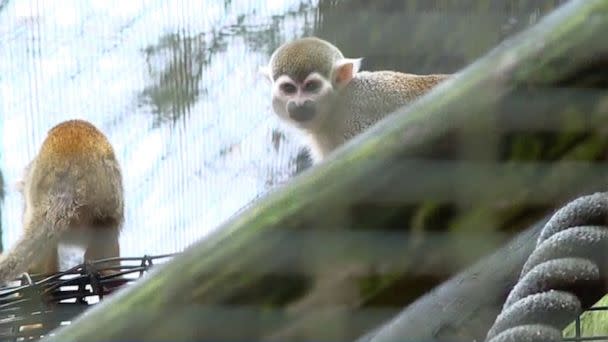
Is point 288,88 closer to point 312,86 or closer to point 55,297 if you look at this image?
point 312,86

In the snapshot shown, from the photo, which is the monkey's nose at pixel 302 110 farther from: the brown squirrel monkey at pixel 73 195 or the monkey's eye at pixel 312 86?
the brown squirrel monkey at pixel 73 195

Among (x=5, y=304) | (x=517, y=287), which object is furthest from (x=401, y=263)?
(x=5, y=304)

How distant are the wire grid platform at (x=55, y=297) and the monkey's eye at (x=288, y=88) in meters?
0.63

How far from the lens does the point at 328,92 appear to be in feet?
6.38

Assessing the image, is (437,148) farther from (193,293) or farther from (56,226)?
(56,226)

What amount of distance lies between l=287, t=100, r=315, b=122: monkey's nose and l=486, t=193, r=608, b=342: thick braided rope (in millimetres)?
1374

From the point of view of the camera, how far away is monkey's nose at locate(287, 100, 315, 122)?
189cm

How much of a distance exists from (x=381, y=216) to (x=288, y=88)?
158 cm

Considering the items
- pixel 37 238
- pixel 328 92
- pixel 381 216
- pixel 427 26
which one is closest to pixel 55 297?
pixel 37 238

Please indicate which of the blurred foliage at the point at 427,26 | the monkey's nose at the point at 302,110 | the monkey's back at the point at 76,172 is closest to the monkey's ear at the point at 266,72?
the monkey's nose at the point at 302,110

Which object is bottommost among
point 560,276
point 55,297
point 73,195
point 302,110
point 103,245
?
point 103,245

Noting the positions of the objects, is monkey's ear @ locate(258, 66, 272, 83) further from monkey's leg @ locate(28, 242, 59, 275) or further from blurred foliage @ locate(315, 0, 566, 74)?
monkey's leg @ locate(28, 242, 59, 275)

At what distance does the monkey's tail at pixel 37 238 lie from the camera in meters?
1.87

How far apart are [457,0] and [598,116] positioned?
1.84 meters
